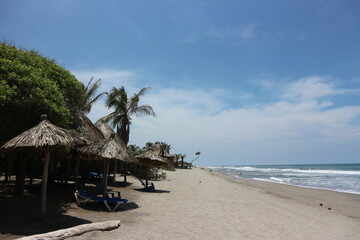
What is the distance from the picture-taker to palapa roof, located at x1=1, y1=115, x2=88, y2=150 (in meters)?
6.05

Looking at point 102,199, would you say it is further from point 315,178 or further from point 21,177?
point 315,178

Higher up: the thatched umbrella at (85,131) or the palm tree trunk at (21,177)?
the thatched umbrella at (85,131)

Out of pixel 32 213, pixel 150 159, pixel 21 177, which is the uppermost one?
pixel 150 159

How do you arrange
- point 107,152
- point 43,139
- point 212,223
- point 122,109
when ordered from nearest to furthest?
point 43,139, point 212,223, point 107,152, point 122,109

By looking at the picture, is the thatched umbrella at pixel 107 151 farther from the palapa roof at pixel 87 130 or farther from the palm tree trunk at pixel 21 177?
the palm tree trunk at pixel 21 177

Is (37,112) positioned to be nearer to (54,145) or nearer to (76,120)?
(54,145)

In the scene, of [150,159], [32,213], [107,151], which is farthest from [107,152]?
[150,159]

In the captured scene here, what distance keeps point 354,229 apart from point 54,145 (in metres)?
9.88

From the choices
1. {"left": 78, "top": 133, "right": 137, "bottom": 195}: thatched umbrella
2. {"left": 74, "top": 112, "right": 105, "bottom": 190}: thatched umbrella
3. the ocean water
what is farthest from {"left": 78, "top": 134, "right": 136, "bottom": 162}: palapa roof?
the ocean water

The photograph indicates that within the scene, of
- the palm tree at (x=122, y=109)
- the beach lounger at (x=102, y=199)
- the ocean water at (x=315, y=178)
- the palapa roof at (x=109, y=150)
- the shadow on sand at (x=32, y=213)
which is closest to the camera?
the shadow on sand at (x=32, y=213)

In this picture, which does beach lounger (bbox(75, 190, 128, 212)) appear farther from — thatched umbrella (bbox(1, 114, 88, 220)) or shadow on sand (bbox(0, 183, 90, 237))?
thatched umbrella (bbox(1, 114, 88, 220))

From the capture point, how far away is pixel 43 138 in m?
6.19

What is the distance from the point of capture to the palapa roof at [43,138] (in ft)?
19.8

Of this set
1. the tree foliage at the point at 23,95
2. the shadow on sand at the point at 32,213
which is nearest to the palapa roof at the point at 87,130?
the shadow on sand at the point at 32,213
